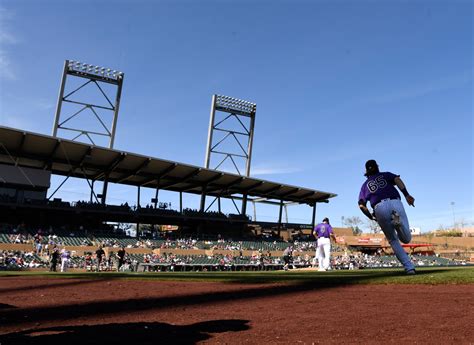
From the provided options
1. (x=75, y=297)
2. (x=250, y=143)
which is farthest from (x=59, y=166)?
(x=75, y=297)

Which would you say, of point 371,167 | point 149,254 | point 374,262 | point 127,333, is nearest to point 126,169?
point 149,254

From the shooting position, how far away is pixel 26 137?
104ft

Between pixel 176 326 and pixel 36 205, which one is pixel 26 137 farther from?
pixel 176 326

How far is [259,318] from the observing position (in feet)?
13.8

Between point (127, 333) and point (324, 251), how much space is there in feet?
35.9

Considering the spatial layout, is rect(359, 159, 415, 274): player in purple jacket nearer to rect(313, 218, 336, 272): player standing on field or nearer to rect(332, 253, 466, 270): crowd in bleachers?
rect(313, 218, 336, 272): player standing on field

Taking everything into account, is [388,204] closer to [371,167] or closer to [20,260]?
[371,167]

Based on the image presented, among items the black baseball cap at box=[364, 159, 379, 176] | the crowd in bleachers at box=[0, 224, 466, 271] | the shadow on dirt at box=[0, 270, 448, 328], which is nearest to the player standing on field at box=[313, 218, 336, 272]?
the black baseball cap at box=[364, 159, 379, 176]

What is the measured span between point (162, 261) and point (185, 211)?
→ 13.7 meters

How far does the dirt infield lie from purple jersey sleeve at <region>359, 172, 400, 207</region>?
160 cm

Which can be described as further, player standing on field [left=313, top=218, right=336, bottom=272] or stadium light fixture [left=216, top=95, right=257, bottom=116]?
stadium light fixture [left=216, top=95, right=257, bottom=116]

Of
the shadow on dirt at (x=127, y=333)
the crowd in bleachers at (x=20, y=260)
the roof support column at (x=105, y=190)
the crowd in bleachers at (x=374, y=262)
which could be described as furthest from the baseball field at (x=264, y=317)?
the roof support column at (x=105, y=190)

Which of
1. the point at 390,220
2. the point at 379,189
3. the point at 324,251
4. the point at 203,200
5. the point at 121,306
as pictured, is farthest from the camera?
the point at 203,200

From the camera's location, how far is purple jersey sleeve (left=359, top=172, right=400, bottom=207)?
23.4 feet
